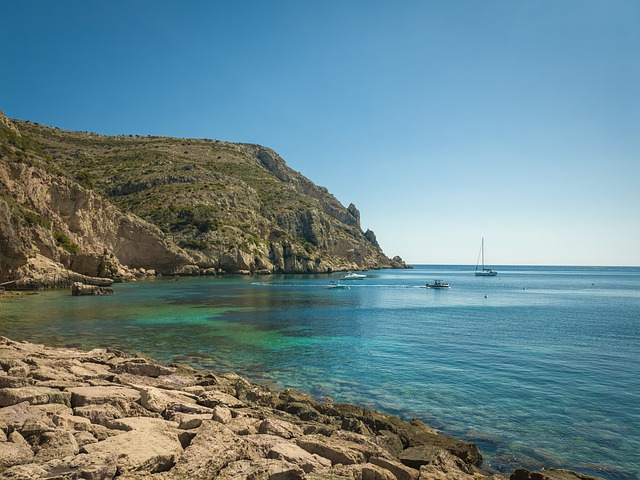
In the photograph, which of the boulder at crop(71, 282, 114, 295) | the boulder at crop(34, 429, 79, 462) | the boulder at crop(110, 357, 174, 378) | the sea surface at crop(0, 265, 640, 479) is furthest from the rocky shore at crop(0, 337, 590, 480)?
the boulder at crop(71, 282, 114, 295)

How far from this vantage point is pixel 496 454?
10.5 m

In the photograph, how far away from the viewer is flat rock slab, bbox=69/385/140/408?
9.25 metres

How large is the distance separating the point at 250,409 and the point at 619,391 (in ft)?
50.4

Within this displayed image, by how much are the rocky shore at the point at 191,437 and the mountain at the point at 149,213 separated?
4539 cm

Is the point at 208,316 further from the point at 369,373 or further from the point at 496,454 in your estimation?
the point at 496,454

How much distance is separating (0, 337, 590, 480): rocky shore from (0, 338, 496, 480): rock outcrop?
22 mm

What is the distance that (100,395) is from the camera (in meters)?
9.51

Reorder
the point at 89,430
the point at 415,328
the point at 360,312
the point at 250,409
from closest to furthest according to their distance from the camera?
the point at 89,430 → the point at 250,409 → the point at 415,328 → the point at 360,312

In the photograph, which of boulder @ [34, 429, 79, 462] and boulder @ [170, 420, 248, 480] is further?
boulder @ [170, 420, 248, 480]

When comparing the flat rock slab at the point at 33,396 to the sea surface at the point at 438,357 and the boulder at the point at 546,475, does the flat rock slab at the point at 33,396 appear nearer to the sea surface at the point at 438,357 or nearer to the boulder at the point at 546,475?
the sea surface at the point at 438,357

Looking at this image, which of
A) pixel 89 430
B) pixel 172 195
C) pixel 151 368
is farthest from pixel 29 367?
pixel 172 195

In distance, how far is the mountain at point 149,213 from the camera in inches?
2226

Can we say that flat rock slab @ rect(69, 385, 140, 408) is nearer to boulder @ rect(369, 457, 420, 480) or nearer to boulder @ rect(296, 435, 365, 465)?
boulder @ rect(296, 435, 365, 465)

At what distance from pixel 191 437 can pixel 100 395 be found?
10.8ft
